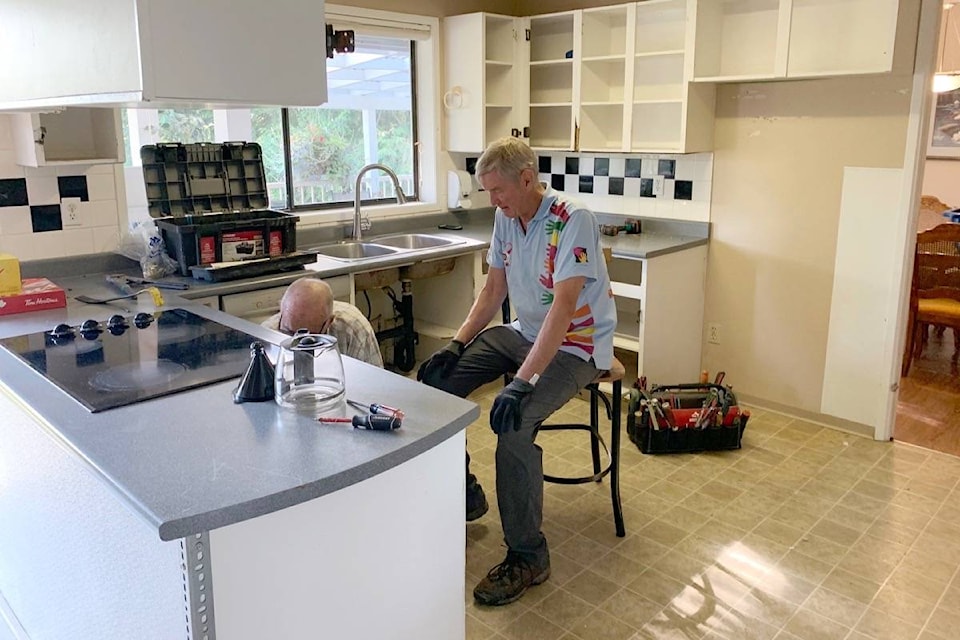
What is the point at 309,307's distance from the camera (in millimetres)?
2301

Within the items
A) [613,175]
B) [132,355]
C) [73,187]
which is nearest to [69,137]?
[73,187]

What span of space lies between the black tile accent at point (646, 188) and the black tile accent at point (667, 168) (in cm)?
8

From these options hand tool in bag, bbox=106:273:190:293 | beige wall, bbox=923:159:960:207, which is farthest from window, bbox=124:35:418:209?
beige wall, bbox=923:159:960:207

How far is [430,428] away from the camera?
61.8 inches

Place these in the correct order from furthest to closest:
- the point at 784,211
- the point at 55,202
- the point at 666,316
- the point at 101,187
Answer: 1. the point at 666,316
2. the point at 784,211
3. the point at 101,187
4. the point at 55,202

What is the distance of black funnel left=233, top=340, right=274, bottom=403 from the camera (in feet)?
5.63

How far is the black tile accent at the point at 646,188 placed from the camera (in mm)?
4219

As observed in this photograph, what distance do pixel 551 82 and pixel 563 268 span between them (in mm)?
2376

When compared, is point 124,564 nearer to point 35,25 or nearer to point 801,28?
point 35,25

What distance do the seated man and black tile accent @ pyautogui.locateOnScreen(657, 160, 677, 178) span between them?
228 centimetres

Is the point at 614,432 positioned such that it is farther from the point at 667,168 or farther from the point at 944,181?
the point at 944,181

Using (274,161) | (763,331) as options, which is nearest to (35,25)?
(274,161)

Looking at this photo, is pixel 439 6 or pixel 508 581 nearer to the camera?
pixel 508 581

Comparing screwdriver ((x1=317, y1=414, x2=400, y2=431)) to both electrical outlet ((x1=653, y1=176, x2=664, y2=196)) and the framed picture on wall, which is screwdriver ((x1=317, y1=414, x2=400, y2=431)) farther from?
the framed picture on wall
